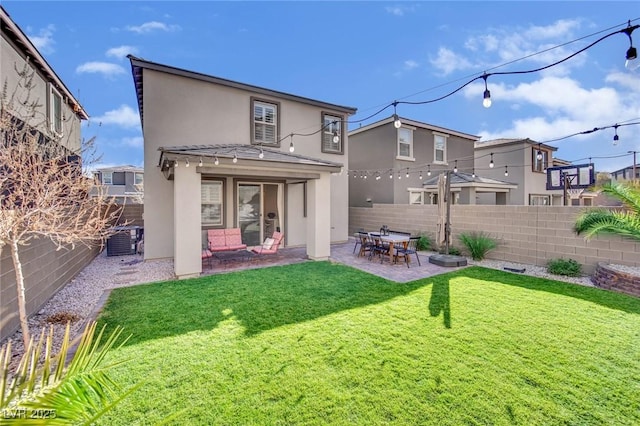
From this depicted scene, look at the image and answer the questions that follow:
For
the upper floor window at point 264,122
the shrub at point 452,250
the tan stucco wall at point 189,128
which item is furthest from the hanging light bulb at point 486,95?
the upper floor window at point 264,122

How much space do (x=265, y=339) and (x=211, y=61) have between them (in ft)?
58.3

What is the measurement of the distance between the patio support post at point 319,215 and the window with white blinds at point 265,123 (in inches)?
134

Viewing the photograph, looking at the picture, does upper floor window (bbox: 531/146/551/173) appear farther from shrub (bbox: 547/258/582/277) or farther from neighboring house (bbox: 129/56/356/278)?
neighboring house (bbox: 129/56/356/278)

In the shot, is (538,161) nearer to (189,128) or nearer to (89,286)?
(189,128)

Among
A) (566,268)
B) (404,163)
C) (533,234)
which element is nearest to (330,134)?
(404,163)

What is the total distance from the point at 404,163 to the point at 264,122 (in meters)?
8.48

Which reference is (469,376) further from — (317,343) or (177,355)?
(177,355)

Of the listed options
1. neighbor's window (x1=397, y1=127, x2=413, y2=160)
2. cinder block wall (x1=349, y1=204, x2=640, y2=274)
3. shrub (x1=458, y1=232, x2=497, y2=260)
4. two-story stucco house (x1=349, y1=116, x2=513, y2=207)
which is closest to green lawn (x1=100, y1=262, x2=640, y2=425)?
cinder block wall (x1=349, y1=204, x2=640, y2=274)

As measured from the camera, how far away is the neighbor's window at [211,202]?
11.0 meters

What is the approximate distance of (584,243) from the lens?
318 inches

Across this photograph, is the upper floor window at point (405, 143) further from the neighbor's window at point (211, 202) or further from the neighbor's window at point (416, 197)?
the neighbor's window at point (211, 202)

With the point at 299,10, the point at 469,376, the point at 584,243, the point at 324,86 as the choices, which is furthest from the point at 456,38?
the point at 469,376

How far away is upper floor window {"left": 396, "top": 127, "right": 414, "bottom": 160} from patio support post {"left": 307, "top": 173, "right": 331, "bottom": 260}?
7.86m

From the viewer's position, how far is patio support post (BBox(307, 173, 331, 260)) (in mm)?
9953
